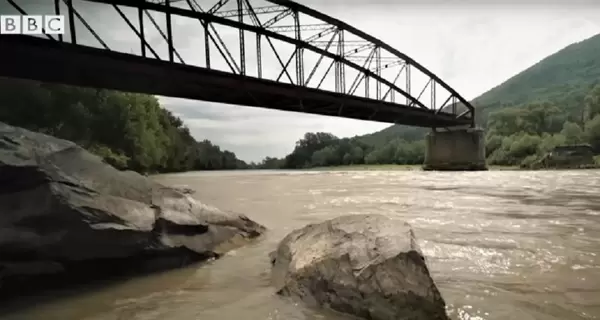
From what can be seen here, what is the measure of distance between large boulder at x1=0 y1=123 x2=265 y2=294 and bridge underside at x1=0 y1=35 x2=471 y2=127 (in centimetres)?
1402

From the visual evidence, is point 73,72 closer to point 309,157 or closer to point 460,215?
point 460,215

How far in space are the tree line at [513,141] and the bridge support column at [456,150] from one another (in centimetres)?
670

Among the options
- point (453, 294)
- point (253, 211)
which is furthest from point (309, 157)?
point (453, 294)

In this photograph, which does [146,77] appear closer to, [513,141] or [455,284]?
[455,284]

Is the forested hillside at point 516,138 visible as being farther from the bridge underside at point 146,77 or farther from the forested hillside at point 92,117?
the forested hillside at point 92,117

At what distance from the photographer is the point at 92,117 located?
2872 cm

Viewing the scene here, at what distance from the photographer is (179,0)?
67.7ft

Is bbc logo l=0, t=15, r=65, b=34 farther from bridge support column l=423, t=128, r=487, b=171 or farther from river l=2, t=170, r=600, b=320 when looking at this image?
bridge support column l=423, t=128, r=487, b=171

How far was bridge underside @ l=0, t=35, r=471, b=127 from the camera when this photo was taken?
49.0 ft

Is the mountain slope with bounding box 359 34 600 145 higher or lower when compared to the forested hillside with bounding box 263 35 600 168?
higher

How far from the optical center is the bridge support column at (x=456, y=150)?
4009 cm

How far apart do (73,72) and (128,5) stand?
4364 mm

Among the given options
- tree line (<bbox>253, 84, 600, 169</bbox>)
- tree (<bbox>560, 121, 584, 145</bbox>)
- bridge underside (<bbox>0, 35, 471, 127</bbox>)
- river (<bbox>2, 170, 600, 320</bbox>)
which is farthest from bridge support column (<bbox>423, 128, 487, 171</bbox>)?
river (<bbox>2, 170, 600, 320</bbox>)

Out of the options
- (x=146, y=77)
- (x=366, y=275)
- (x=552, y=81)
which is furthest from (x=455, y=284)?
(x=552, y=81)
